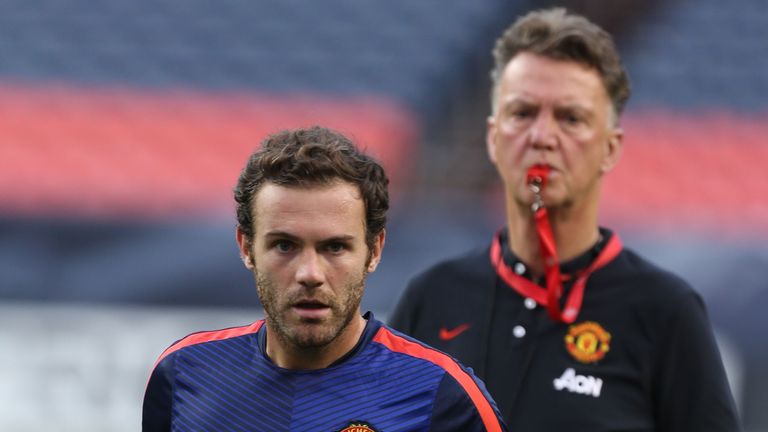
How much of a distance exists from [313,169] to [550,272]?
965 millimetres

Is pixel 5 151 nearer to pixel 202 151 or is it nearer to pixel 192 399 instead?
pixel 202 151

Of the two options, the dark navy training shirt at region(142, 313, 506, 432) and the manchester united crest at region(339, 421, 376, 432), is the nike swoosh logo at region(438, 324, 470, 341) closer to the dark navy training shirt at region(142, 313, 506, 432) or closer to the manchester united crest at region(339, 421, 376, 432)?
the dark navy training shirt at region(142, 313, 506, 432)

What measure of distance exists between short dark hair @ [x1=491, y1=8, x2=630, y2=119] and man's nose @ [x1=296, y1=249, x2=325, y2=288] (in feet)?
3.83

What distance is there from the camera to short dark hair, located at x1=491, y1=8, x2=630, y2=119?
10.2ft

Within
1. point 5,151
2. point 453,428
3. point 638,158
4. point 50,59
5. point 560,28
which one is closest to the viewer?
point 453,428

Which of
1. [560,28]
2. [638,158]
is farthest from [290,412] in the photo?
[638,158]

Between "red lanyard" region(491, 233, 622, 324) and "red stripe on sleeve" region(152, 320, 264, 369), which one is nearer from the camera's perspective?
"red stripe on sleeve" region(152, 320, 264, 369)

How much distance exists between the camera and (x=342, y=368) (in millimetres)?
2357

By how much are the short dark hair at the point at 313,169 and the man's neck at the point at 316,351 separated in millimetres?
179

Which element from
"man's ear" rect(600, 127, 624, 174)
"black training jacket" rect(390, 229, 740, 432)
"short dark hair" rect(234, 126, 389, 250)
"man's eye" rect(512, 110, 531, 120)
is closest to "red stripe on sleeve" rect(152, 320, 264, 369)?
"short dark hair" rect(234, 126, 389, 250)

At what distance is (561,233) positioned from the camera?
309 centimetres

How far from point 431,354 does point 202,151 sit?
662 cm

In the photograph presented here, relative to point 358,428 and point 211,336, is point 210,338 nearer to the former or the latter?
point 211,336

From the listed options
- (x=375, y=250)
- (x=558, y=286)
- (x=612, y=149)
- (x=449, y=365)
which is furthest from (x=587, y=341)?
(x=375, y=250)
